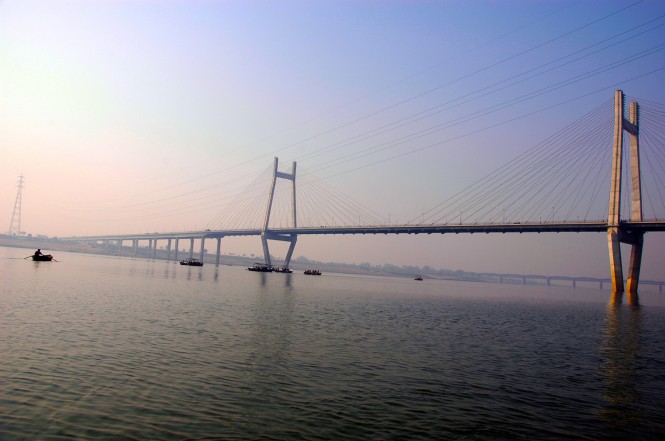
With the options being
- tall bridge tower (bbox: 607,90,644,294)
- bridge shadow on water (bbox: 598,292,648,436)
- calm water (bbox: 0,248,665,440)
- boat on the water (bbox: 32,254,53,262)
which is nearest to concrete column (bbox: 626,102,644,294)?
tall bridge tower (bbox: 607,90,644,294)

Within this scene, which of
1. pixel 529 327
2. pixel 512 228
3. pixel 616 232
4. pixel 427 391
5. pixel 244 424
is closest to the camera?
pixel 244 424

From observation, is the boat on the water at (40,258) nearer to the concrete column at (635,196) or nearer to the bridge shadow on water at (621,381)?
the bridge shadow on water at (621,381)

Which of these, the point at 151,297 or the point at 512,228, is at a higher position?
the point at 512,228

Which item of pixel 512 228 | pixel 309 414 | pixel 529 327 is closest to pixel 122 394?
pixel 309 414

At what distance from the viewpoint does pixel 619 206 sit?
71.2 m

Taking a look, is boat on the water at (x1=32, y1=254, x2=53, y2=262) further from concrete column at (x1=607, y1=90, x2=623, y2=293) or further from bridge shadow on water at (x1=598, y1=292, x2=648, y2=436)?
concrete column at (x1=607, y1=90, x2=623, y2=293)

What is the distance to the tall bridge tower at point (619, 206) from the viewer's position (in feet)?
232

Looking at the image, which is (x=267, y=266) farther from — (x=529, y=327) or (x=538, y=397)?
(x=538, y=397)

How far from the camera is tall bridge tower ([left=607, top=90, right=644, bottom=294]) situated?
70812 millimetres

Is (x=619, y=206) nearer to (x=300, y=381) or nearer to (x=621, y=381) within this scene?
(x=621, y=381)

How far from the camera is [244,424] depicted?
30.7ft

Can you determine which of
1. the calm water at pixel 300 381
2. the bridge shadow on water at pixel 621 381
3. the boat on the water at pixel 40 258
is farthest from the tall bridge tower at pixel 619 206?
the boat on the water at pixel 40 258

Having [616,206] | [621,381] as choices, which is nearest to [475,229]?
[616,206]

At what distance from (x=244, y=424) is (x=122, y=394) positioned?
341 cm
